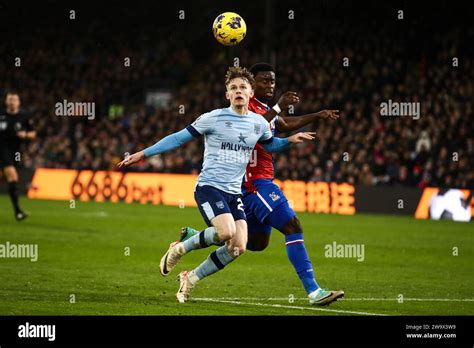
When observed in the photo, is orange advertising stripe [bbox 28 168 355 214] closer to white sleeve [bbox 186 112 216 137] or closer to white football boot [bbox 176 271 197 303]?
white football boot [bbox 176 271 197 303]

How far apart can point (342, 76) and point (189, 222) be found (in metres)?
12.1

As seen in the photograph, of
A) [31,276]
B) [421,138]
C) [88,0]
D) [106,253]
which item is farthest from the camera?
[88,0]

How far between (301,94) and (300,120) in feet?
73.1

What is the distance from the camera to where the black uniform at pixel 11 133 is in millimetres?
21281

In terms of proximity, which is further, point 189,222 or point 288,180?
point 288,180

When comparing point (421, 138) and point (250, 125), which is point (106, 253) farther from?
point (421, 138)

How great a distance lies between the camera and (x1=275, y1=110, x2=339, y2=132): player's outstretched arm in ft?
37.1

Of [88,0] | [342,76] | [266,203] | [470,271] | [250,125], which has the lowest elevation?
[470,271]

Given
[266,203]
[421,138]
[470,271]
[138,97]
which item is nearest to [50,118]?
[138,97]

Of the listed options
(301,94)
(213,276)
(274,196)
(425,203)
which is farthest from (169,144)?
(301,94)

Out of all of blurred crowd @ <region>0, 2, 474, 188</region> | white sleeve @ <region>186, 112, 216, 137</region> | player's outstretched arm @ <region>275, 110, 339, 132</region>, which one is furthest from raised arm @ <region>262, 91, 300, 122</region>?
blurred crowd @ <region>0, 2, 474, 188</region>

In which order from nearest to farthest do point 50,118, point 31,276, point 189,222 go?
point 31,276
point 189,222
point 50,118

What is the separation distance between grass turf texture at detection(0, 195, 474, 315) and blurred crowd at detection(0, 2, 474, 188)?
4.27m

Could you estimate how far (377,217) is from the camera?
27.1 m
